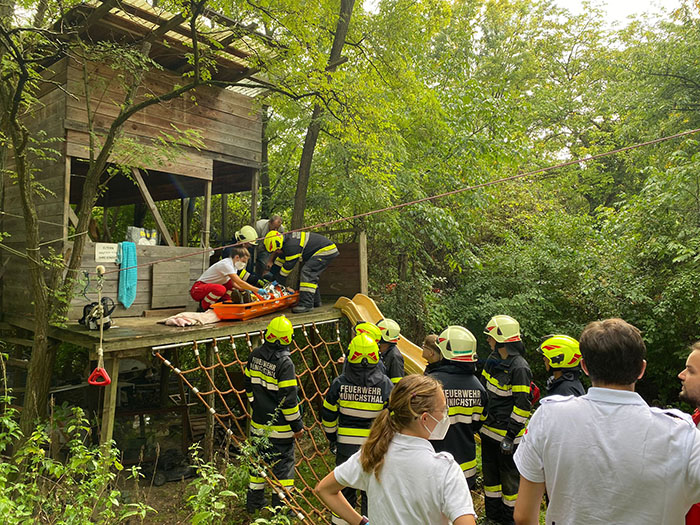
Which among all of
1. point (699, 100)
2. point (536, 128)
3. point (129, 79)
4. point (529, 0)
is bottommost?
point (129, 79)

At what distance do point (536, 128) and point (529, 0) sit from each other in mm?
6219

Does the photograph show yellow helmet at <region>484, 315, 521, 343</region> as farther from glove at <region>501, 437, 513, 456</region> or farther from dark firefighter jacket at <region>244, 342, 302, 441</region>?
dark firefighter jacket at <region>244, 342, 302, 441</region>

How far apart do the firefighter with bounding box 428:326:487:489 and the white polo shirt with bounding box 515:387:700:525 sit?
2123 millimetres

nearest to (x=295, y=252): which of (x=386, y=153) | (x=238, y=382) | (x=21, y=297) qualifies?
(x=386, y=153)

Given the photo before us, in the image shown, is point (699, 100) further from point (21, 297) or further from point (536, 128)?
point (21, 297)

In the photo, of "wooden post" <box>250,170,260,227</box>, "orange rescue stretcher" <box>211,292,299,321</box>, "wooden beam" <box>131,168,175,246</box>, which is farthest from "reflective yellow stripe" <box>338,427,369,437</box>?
"wooden post" <box>250,170,260,227</box>

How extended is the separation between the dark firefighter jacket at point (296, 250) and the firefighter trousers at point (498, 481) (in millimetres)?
3772

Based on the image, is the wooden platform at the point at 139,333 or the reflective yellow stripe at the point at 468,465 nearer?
the reflective yellow stripe at the point at 468,465

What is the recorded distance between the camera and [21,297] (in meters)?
7.12

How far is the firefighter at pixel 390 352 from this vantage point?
5.52 metres

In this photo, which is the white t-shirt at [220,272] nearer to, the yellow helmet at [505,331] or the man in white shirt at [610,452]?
the yellow helmet at [505,331]

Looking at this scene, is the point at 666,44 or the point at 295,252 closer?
the point at 295,252

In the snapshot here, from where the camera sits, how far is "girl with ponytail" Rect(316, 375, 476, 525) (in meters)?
1.72

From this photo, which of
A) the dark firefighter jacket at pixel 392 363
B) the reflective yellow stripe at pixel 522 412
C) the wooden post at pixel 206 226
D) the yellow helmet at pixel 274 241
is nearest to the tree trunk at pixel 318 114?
the wooden post at pixel 206 226
